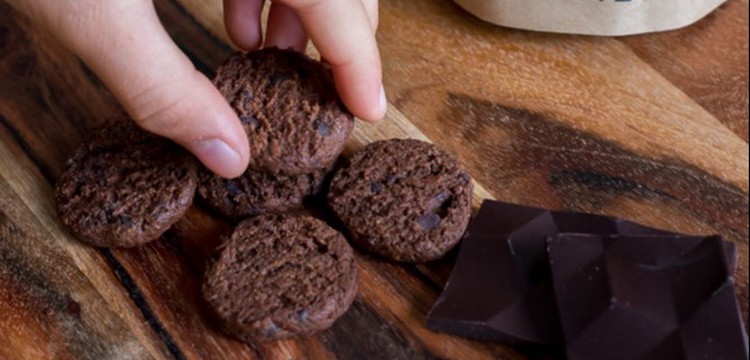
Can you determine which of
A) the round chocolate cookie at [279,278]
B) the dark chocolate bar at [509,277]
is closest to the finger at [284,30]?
the round chocolate cookie at [279,278]

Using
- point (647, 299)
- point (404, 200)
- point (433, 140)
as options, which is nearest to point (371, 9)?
point (433, 140)

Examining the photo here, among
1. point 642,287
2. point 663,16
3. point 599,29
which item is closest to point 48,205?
point 642,287

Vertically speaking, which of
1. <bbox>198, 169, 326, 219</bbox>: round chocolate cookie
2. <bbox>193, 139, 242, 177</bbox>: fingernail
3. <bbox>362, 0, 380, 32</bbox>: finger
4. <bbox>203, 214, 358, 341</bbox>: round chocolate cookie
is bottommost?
<bbox>203, 214, 358, 341</bbox>: round chocolate cookie

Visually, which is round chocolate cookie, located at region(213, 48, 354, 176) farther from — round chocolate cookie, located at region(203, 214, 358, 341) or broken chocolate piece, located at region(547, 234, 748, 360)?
broken chocolate piece, located at region(547, 234, 748, 360)

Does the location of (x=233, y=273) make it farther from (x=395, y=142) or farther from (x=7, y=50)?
(x=7, y=50)

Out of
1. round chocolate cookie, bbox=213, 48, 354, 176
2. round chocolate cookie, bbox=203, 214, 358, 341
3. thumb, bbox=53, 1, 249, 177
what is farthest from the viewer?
round chocolate cookie, bbox=213, 48, 354, 176

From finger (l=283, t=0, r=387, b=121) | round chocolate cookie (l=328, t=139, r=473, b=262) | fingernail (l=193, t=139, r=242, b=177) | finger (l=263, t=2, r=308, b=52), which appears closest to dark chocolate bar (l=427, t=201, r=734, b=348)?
round chocolate cookie (l=328, t=139, r=473, b=262)
